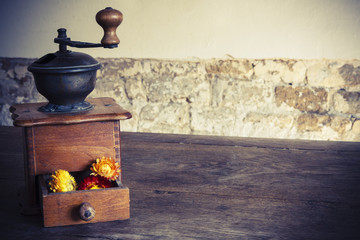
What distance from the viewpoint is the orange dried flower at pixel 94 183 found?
120 centimetres

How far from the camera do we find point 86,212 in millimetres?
1124

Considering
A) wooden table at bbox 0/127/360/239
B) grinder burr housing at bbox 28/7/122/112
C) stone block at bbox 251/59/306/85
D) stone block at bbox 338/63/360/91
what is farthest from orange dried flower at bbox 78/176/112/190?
stone block at bbox 338/63/360/91

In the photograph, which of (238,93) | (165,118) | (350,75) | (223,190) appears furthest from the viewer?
(165,118)

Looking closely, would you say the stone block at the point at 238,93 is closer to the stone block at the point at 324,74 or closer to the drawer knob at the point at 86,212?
the stone block at the point at 324,74

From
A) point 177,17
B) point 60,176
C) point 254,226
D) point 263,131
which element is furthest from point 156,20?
point 254,226

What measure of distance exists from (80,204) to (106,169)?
0.14 metres

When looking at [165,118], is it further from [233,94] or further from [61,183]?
[61,183]

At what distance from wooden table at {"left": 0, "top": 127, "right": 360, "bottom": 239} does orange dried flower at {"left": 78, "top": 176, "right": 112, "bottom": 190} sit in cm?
11

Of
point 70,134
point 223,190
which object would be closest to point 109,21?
point 70,134

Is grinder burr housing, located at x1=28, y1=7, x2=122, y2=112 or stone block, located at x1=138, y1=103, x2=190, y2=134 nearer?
grinder burr housing, located at x1=28, y1=7, x2=122, y2=112

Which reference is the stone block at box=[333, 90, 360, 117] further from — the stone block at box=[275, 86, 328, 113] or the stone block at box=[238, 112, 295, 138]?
the stone block at box=[238, 112, 295, 138]

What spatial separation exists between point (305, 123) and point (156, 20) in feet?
3.55

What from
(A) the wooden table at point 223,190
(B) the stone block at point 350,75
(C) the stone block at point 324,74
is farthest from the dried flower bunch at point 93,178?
(B) the stone block at point 350,75

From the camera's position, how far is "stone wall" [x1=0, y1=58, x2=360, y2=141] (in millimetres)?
2346
